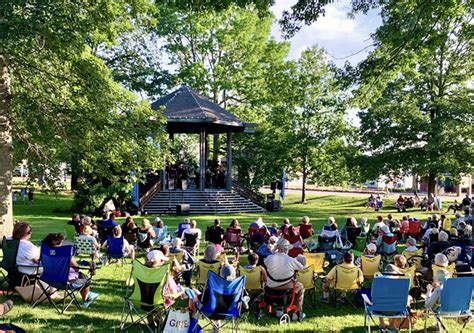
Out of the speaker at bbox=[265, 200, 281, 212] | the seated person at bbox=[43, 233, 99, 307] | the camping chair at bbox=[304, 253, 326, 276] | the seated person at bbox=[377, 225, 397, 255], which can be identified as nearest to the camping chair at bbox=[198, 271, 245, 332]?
the seated person at bbox=[43, 233, 99, 307]

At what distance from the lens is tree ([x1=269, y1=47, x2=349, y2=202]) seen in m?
33.6

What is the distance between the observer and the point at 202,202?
79.8 feet

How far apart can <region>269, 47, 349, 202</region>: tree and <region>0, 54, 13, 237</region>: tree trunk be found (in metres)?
23.8

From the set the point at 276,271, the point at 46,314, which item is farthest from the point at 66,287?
the point at 276,271

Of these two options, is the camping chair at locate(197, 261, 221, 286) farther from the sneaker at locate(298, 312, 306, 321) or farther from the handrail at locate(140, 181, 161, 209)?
the handrail at locate(140, 181, 161, 209)

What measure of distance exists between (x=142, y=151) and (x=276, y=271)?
686 cm

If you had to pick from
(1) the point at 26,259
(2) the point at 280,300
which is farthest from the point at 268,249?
(1) the point at 26,259

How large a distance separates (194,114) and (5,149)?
14458 millimetres

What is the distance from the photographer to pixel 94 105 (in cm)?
1194

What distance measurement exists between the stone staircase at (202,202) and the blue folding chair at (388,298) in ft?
57.1

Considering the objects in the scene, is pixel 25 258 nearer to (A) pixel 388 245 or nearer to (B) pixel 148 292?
(B) pixel 148 292

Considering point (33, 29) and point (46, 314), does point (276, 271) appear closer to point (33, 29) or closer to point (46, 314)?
point (46, 314)

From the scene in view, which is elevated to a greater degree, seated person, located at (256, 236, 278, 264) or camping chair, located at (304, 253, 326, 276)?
seated person, located at (256, 236, 278, 264)

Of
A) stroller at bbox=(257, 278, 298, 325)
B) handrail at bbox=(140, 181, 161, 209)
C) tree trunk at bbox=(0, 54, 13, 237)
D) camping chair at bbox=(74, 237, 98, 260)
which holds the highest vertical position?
tree trunk at bbox=(0, 54, 13, 237)
